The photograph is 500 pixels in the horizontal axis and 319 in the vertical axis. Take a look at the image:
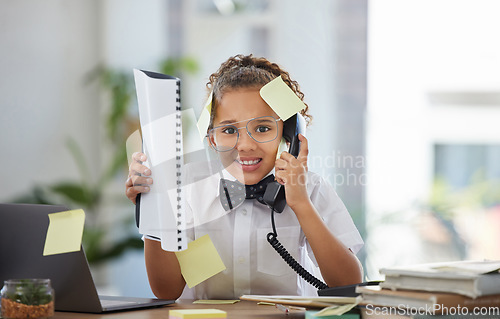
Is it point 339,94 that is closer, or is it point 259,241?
point 259,241

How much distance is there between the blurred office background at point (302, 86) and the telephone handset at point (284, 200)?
176 centimetres

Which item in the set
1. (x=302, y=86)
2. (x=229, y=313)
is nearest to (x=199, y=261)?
(x=229, y=313)

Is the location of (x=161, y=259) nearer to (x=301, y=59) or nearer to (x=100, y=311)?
(x=100, y=311)

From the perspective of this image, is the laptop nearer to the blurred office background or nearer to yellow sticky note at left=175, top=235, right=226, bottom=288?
yellow sticky note at left=175, top=235, right=226, bottom=288

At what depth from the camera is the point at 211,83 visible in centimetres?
141

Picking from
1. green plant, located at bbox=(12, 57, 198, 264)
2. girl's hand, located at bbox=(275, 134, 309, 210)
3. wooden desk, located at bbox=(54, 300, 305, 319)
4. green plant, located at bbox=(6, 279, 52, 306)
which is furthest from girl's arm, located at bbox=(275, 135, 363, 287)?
→ green plant, located at bbox=(12, 57, 198, 264)

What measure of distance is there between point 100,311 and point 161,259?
0.92 ft

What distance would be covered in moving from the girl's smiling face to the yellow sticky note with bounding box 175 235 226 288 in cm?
24

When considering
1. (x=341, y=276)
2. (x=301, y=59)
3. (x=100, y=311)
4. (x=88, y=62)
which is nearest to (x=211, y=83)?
(x=341, y=276)

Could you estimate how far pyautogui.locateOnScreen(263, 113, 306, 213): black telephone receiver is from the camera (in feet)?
4.09

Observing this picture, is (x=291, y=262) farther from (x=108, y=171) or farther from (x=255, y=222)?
(x=108, y=171)

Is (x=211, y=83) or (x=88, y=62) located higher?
(x=88, y=62)

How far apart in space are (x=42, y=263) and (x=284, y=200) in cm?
49

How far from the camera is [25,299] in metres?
0.84
